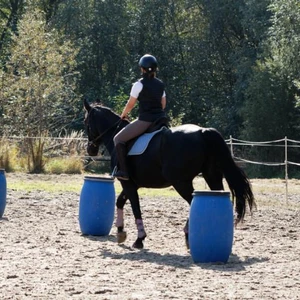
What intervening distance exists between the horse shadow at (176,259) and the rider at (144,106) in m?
1.17

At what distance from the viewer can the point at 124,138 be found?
440 inches

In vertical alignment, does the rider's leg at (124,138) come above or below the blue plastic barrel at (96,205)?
above

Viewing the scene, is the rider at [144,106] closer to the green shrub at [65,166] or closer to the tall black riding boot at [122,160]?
the tall black riding boot at [122,160]

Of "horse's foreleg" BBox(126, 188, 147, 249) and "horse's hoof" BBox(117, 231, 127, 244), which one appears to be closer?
"horse's foreleg" BBox(126, 188, 147, 249)

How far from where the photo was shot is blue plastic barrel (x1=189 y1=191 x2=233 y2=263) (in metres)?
9.46

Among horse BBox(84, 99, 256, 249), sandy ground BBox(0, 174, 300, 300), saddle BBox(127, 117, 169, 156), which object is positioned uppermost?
saddle BBox(127, 117, 169, 156)

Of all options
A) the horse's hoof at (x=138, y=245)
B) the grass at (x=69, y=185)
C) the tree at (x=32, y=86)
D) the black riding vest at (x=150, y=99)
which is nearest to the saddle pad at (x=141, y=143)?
the black riding vest at (x=150, y=99)

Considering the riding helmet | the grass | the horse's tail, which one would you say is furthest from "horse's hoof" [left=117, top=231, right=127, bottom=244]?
the grass

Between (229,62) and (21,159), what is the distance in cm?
2022

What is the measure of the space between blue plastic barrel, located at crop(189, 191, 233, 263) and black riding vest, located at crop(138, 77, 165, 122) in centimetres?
187

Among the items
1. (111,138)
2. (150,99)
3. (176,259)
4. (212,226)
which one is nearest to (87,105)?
(111,138)

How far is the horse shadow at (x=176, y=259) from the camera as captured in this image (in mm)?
9211

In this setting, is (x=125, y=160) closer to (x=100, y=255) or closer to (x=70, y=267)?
(x=100, y=255)

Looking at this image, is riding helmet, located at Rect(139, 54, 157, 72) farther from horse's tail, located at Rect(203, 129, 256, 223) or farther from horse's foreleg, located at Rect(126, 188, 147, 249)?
horse's foreleg, located at Rect(126, 188, 147, 249)
